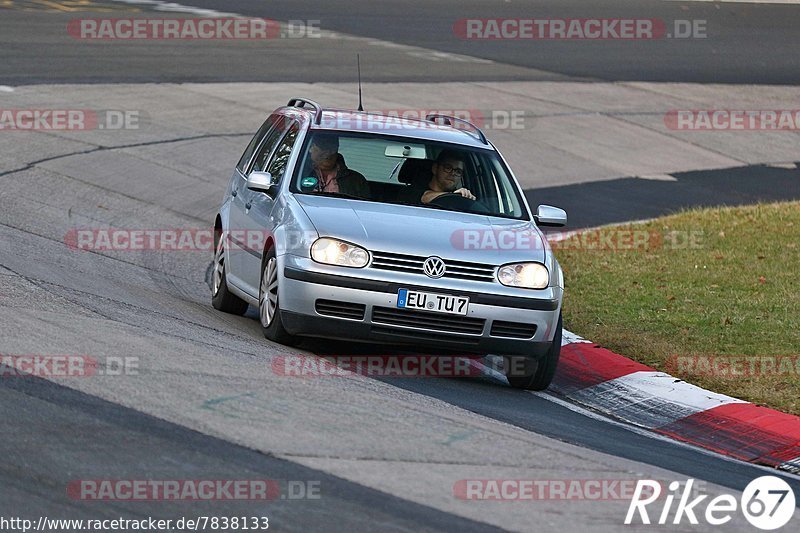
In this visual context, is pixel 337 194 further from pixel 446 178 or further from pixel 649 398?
pixel 649 398

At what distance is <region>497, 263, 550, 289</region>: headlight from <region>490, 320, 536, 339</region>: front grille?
0.81ft

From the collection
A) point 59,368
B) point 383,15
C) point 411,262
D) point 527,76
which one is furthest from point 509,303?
point 383,15

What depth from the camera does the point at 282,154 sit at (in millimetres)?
10625

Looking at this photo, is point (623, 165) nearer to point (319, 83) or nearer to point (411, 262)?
point (319, 83)

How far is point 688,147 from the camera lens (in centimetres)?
2239

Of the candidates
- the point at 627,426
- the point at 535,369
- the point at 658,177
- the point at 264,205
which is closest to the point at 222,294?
the point at 264,205

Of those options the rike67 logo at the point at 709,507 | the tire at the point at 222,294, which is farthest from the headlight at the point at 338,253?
the rike67 logo at the point at 709,507

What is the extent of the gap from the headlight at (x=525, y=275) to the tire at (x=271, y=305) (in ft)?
4.76

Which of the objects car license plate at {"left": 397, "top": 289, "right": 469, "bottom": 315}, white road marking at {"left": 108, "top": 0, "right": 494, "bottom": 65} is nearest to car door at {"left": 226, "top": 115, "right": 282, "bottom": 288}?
car license plate at {"left": 397, "top": 289, "right": 469, "bottom": 315}

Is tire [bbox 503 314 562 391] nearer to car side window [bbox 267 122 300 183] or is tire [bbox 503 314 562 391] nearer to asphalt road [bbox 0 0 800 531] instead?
asphalt road [bbox 0 0 800 531]

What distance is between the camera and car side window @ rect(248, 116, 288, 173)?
1098cm

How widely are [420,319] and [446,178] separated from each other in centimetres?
171

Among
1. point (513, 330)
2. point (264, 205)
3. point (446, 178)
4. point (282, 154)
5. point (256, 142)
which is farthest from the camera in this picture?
point (256, 142)

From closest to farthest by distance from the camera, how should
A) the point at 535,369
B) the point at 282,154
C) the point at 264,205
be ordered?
the point at 535,369
the point at 264,205
the point at 282,154
